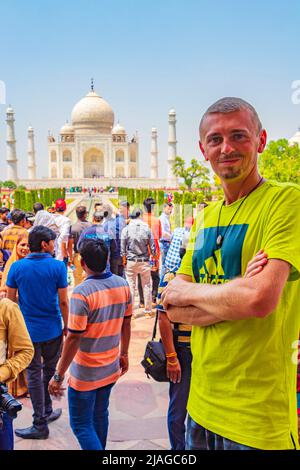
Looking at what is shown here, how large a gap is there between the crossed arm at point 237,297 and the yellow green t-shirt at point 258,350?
0.04 metres

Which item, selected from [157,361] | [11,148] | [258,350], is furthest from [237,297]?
[11,148]

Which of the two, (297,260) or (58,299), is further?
(58,299)

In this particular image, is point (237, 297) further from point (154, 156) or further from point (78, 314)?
point (154, 156)

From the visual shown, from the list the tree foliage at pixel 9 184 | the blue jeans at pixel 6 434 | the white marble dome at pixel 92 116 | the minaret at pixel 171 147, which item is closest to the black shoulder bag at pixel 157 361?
the blue jeans at pixel 6 434

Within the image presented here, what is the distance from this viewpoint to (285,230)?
1.34 metres

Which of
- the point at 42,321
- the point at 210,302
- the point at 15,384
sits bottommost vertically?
the point at 15,384

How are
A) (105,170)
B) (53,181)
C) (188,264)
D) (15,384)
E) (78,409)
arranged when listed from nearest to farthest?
(188,264)
(78,409)
(15,384)
(53,181)
(105,170)

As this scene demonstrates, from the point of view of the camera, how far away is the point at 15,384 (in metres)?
3.58

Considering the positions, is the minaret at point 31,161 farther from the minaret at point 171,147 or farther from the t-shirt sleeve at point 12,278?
the t-shirt sleeve at point 12,278

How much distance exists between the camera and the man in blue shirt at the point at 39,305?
306 centimetres

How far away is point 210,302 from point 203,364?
8.2 inches

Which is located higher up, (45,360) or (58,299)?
(58,299)

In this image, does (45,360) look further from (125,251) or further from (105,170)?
(105,170)

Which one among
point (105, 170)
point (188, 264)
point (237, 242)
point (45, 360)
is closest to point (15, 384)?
point (45, 360)
